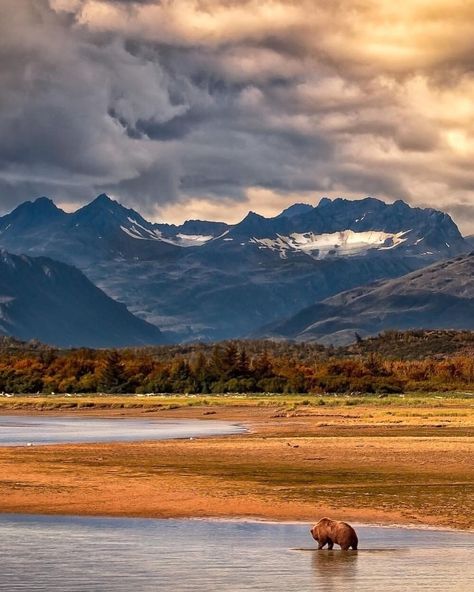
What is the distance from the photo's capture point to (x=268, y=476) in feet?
159

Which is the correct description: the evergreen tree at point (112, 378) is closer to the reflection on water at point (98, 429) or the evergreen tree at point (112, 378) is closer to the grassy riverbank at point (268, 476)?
the reflection on water at point (98, 429)

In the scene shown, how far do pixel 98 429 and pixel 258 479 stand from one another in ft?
159

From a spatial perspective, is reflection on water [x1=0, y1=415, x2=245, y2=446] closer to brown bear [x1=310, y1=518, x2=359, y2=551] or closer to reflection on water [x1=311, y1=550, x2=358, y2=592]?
brown bear [x1=310, y1=518, x2=359, y2=551]

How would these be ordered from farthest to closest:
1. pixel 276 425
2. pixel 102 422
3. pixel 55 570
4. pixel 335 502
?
1. pixel 102 422
2. pixel 276 425
3. pixel 335 502
4. pixel 55 570

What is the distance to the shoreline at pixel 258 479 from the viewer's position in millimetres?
38719

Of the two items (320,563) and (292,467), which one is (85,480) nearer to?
(292,467)

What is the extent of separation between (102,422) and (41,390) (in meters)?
87.6

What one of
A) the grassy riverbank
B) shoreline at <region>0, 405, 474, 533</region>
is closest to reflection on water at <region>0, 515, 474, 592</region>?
shoreline at <region>0, 405, 474, 533</region>

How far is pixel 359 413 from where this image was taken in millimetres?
115250

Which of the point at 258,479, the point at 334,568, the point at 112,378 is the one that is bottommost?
the point at 334,568

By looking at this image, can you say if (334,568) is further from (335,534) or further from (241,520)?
(241,520)

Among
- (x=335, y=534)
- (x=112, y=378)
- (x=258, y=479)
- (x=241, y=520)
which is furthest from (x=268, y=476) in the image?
(x=112, y=378)

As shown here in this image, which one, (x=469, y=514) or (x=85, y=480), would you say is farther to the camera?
(x=85, y=480)

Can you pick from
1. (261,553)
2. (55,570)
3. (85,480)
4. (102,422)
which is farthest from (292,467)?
(102,422)
